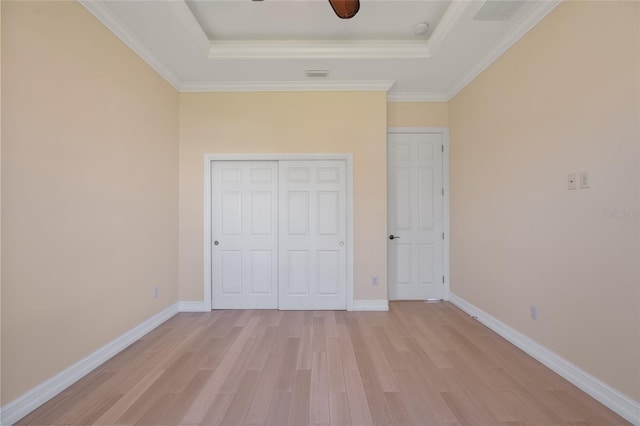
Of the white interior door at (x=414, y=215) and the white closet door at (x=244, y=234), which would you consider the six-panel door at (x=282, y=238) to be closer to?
the white closet door at (x=244, y=234)

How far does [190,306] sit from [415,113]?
4166 millimetres

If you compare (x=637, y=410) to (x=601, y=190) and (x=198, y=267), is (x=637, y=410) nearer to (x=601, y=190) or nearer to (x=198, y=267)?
(x=601, y=190)

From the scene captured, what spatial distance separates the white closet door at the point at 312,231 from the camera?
133 inches

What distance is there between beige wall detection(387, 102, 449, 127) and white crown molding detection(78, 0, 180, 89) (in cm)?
299

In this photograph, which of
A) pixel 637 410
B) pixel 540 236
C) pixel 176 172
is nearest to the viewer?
pixel 637 410

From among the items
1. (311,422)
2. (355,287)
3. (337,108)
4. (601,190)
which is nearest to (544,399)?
(601,190)

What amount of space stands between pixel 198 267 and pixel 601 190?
402 centimetres

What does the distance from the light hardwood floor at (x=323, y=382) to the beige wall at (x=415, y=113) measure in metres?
2.74

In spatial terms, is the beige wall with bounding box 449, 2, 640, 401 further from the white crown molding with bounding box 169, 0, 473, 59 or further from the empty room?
the white crown molding with bounding box 169, 0, 473, 59

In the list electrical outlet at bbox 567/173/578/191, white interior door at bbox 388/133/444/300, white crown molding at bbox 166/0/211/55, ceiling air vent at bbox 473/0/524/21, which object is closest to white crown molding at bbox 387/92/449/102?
white interior door at bbox 388/133/444/300

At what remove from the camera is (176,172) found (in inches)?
130

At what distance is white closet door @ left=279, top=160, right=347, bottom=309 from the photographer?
133 inches

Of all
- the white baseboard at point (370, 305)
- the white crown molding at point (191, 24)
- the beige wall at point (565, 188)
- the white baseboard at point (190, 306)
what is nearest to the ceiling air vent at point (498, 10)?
the beige wall at point (565, 188)

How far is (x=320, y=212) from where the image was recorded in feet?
11.2
